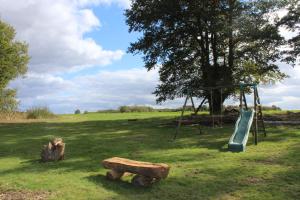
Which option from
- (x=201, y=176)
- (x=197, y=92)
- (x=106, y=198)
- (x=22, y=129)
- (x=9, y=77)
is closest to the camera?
(x=106, y=198)

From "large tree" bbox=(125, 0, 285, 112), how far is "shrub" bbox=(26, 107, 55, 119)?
328 inches

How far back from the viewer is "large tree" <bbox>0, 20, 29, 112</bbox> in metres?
31.4

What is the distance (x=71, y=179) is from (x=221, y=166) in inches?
149

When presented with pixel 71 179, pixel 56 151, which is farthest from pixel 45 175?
pixel 56 151

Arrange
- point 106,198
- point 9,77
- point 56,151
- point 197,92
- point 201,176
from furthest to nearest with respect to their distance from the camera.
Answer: point 9,77
point 197,92
point 56,151
point 201,176
point 106,198

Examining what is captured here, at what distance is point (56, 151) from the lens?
13430 millimetres

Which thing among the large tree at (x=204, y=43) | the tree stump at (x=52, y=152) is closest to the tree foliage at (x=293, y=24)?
the large tree at (x=204, y=43)

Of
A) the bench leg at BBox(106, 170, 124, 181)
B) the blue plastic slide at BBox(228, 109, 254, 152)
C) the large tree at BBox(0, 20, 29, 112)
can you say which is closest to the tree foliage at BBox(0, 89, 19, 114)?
the large tree at BBox(0, 20, 29, 112)

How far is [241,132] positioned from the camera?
16531 mm

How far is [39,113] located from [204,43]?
40.2 ft

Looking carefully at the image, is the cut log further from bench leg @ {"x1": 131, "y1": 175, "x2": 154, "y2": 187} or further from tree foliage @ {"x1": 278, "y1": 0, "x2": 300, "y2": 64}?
tree foliage @ {"x1": 278, "y1": 0, "x2": 300, "y2": 64}

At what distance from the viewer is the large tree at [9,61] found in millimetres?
31438

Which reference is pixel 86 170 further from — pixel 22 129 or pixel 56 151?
pixel 22 129

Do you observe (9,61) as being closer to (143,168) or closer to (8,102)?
(8,102)
